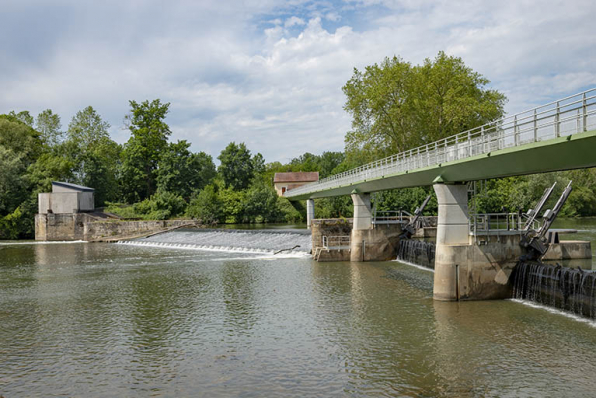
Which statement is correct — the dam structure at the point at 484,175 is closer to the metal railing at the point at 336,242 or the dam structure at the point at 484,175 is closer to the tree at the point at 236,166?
the metal railing at the point at 336,242

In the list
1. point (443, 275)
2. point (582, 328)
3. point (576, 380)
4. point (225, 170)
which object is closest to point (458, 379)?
point (576, 380)

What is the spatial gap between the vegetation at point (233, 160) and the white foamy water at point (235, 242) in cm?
1016

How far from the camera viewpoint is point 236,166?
9712 centimetres

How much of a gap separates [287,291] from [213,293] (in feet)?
12.8

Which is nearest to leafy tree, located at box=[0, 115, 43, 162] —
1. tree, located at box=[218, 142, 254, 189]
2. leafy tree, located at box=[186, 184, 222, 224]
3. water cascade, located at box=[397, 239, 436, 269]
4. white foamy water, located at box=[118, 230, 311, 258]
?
leafy tree, located at box=[186, 184, 222, 224]

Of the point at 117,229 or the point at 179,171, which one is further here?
the point at 179,171

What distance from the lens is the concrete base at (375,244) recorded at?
1479 inches

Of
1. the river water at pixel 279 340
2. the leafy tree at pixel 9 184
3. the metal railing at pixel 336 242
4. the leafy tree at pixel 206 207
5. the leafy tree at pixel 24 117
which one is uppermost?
the leafy tree at pixel 24 117

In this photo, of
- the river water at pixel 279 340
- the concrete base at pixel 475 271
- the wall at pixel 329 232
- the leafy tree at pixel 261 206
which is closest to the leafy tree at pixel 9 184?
the leafy tree at pixel 261 206

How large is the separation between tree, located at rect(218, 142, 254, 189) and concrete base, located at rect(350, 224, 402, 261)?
197 feet

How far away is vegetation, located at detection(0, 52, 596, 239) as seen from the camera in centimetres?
5888

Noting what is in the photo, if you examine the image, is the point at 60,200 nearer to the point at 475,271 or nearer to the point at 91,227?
the point at 91,227

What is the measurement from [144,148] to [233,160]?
18.1 m

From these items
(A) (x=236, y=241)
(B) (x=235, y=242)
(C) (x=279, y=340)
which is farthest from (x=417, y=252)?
(A) (x=236, y=241)
